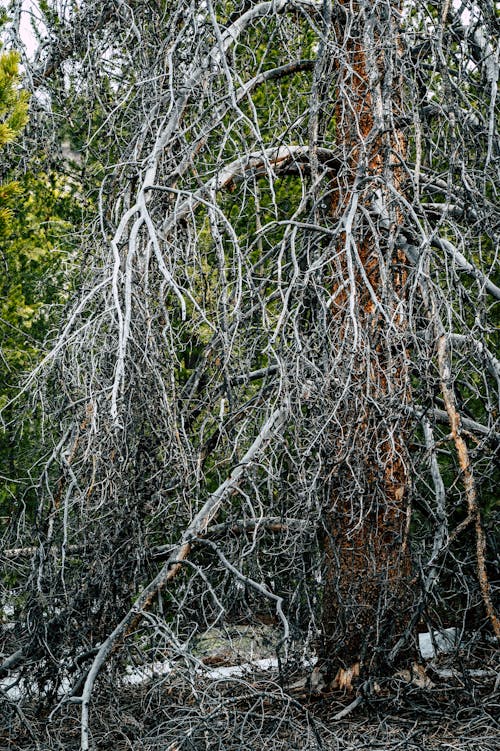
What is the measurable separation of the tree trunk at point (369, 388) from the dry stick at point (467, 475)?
0.21 metres

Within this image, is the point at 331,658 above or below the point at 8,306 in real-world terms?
below

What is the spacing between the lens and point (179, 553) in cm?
481

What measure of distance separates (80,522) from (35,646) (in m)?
0.87

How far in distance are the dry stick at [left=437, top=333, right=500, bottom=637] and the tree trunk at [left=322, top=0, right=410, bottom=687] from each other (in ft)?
0.70

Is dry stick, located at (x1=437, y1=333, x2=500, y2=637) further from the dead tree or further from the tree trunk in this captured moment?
the tree trunk

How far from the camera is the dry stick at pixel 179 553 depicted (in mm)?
4391

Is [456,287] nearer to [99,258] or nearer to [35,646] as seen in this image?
[99,258]

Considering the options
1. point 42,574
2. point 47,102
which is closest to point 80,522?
point 42,574

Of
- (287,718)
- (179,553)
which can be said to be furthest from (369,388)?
(179,553)

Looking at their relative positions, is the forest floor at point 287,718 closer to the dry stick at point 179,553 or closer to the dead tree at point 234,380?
the dead tree at point 234,380

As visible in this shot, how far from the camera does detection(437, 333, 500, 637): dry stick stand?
4.37 metres

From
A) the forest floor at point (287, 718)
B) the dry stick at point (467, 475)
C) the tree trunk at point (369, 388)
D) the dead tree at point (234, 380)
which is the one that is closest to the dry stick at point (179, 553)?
the dead tree at point (234, 380)

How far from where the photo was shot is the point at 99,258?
4.49 metres

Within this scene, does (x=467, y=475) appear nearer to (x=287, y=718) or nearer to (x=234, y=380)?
(x=234, y=380)
